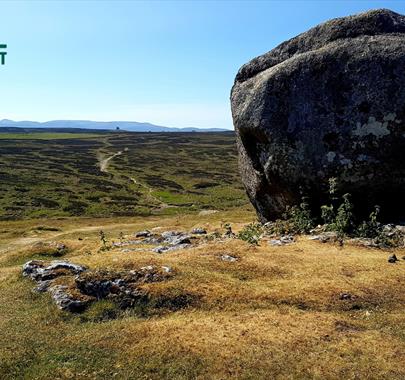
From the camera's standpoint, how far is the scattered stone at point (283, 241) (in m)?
28.3

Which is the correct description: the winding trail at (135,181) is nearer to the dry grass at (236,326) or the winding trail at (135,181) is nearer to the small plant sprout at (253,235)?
the small plant sprout at (253,235)

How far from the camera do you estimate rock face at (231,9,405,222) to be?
28219 millimetres

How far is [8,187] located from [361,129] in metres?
96.1

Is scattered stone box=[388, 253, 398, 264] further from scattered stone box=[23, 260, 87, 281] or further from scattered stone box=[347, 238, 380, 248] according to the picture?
scattered stone box=[23, 260, 87, 281]

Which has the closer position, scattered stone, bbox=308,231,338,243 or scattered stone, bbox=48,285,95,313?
scattered stone, bbox=48,285,95,313

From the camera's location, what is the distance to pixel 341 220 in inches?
1115

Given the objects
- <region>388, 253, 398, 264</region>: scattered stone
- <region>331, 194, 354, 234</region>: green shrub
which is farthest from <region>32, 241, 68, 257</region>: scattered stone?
<region>388, 253, 398, 264</region>: scattered stone

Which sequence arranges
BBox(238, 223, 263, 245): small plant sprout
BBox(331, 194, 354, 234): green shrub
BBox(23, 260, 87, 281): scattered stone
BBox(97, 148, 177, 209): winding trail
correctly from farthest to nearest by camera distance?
BBox(97, 148, 177, 209): winding trail → BBox(238, 223, 263, 245): small plant sprout → BBox(331, 194, 354, 234): green shrub → BBox(23, 260, 87, 281): scattered stone

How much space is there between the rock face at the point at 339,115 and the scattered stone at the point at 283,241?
3.44 meters

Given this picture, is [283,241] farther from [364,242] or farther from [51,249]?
[51,249]

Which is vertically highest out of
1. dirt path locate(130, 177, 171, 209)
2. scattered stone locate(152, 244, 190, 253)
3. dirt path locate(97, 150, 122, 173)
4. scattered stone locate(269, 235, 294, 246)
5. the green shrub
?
the green shrub

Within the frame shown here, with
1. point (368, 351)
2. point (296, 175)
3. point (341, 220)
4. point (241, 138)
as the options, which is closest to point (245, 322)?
point (368, 351)

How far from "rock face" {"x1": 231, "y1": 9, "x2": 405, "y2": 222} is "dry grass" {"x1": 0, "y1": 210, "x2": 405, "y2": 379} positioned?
5920 mm

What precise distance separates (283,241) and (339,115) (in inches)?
334
